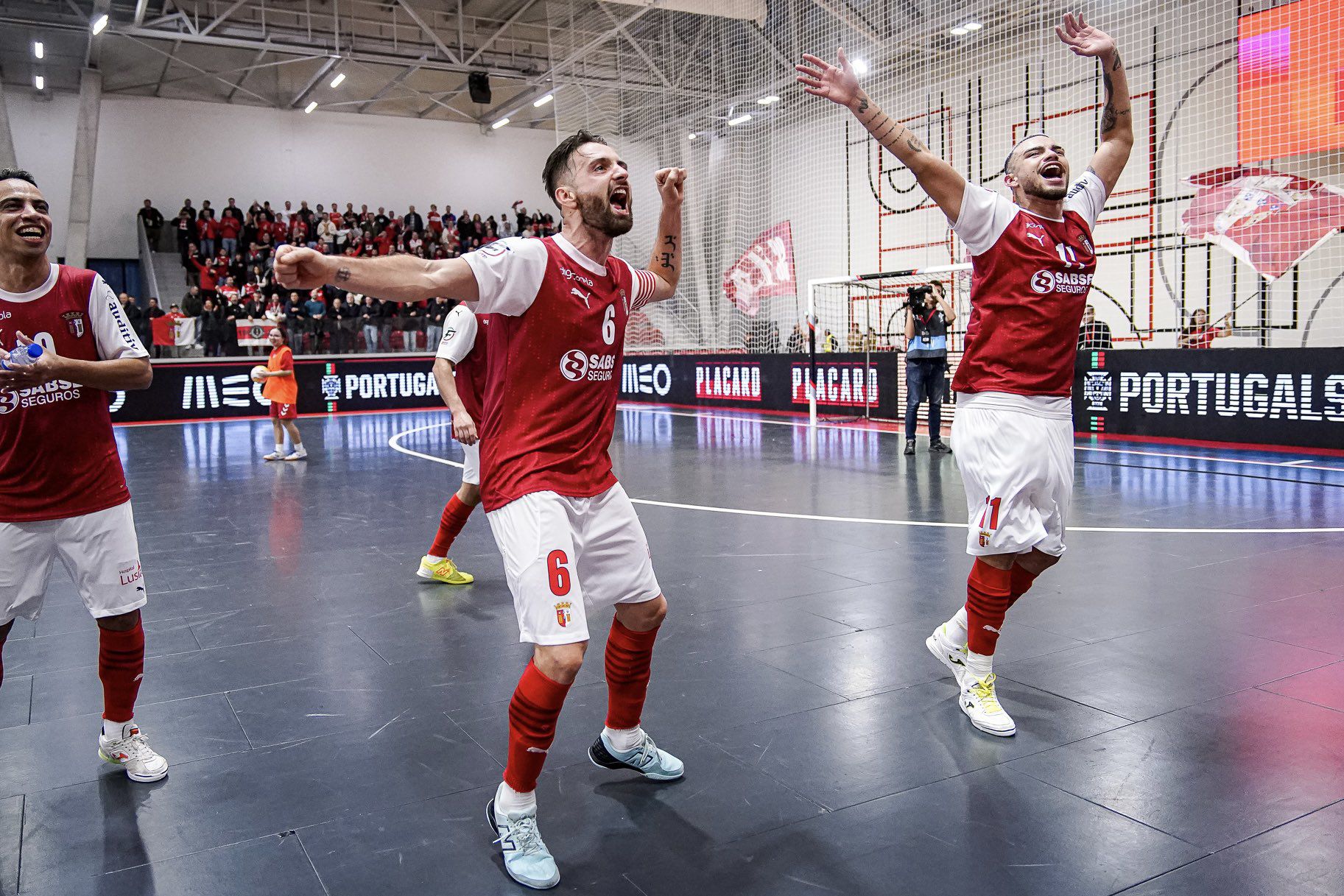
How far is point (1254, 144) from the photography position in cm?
1496

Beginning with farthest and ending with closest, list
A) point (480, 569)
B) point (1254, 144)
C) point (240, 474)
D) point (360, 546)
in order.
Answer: point (1254, 144)
point (240, 474)
point (360, 546)
point (480, 569)

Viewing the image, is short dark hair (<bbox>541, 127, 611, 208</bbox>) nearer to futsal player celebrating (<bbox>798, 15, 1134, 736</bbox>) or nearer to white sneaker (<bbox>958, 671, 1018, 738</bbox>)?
futsal player celebrating (<bbox>798, 15, 1134, 736</bbox>)

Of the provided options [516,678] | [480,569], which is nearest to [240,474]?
[480,569]

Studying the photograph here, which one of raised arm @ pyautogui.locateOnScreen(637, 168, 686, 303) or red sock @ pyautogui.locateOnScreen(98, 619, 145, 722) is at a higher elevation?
raised arm @ pyautogui.locateOnScreen(637, 168, 686, 303)

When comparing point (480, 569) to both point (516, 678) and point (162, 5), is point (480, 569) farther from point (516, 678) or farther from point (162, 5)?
point (162, 5)

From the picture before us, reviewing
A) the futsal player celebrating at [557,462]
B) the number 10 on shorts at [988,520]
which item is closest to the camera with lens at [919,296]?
the number 10 on shorts at [988,520]

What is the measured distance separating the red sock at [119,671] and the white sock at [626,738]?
1710 millimetres

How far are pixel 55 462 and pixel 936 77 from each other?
1978cm

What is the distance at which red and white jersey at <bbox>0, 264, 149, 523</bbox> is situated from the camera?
3219mm

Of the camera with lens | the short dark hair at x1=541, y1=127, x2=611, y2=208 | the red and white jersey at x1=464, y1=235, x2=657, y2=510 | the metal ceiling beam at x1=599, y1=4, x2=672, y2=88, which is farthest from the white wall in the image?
the red and white jersey at x1=464, y1=235, x2=657, y2=510

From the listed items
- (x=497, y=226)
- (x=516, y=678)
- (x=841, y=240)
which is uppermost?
(x=497, y=226)

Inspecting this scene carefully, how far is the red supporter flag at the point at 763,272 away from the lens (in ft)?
77.2

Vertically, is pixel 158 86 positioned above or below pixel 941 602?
above

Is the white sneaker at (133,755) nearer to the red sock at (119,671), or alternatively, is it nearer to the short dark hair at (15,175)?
the red sock at (119,671)
